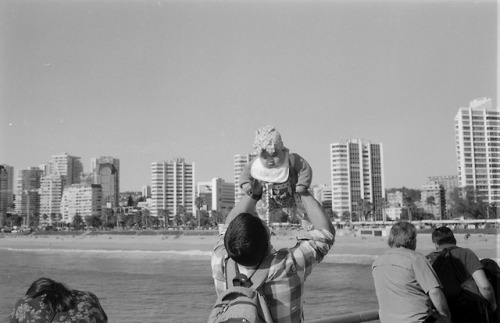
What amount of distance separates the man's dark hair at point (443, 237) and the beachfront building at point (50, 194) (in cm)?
13430

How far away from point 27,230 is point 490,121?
86200 mm

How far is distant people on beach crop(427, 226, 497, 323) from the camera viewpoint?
9.56 ft

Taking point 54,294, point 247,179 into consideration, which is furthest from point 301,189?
point 54,294

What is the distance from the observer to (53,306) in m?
1.51

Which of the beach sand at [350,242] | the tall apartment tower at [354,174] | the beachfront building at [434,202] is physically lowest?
the beach sand at [350,242]

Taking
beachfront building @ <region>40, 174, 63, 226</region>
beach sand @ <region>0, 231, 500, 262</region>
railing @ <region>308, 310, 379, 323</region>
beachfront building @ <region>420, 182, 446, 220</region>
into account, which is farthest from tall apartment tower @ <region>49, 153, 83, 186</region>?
railing @ <region>308, 310, 379, 323</region>

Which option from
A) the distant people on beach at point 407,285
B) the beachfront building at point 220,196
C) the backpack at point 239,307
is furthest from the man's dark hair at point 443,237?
the beachfront building at point 220,196

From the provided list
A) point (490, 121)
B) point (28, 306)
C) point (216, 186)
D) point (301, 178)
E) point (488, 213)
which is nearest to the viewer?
point (28, 306)

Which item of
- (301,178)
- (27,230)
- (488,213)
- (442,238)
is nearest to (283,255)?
(301,178)

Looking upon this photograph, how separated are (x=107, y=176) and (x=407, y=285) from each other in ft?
506

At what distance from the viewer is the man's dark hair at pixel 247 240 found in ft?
5.26

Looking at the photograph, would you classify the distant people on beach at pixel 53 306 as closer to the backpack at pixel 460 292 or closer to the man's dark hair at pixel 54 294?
the man's dark hair at pixel 54 294

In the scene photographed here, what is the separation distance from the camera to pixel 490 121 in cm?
7800

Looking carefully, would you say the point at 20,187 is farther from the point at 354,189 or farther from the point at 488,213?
the point at 488,213
